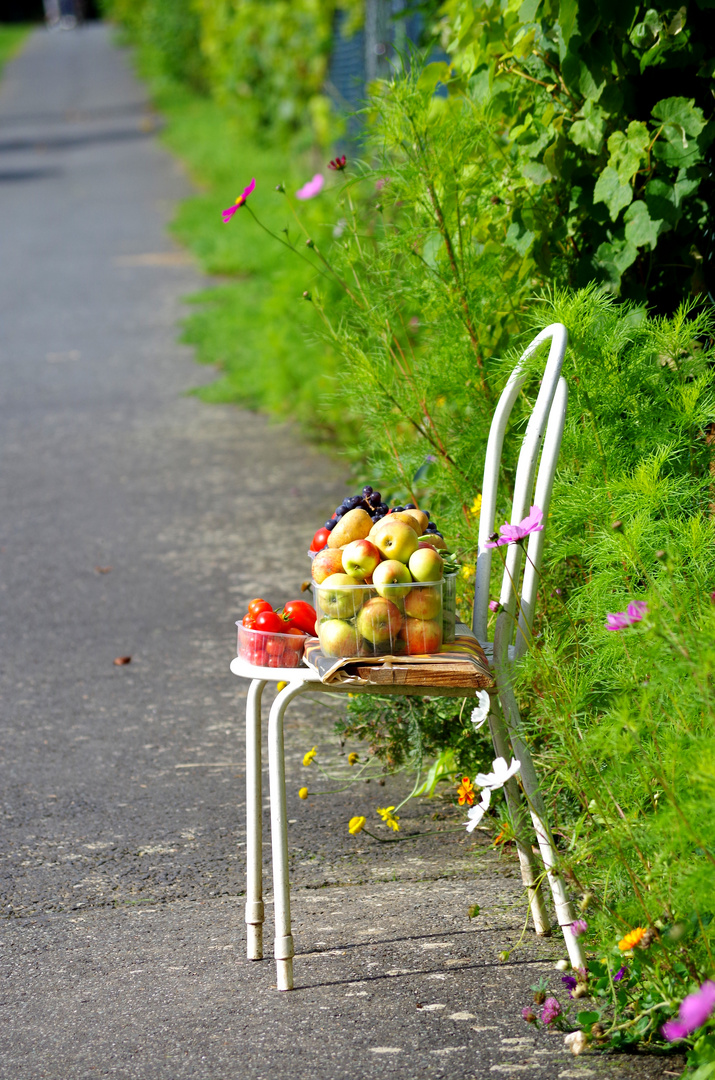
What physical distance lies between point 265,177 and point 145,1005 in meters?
10.4

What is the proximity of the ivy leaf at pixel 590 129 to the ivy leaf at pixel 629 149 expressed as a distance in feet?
0.12

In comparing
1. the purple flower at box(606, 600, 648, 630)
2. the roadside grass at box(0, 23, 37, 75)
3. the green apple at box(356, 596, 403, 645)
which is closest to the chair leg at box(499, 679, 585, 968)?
the green apple at box(356, 596, 403, 645)

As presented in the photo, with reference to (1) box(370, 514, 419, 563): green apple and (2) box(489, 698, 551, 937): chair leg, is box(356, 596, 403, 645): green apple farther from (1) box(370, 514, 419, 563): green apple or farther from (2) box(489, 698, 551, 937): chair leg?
(2) box(489, 698, 551, 937): chair leg

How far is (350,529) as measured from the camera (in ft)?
8.09

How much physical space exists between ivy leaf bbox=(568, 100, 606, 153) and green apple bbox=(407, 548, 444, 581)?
1187 millimetres

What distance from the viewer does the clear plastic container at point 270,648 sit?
2.38 meters

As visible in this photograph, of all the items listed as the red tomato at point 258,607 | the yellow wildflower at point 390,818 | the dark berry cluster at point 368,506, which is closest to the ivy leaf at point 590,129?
the dark berry cluster at point 368,506

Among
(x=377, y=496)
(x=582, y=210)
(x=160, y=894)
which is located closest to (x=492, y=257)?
(x=582, y=210)

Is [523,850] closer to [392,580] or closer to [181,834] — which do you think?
[392,580]

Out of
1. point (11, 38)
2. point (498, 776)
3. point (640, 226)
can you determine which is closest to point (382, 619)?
point (498, 776)

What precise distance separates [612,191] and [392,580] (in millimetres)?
1175

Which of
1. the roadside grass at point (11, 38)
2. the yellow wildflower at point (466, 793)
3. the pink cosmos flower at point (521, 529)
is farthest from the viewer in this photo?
the roadside grass at point (11, 38)

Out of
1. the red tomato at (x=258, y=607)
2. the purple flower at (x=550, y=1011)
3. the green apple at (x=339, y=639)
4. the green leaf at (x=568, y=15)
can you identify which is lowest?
the purple flower at (x=550, y=1011)

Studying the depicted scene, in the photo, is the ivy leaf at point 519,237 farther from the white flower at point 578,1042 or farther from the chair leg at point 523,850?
the white flower at point 578,1042
